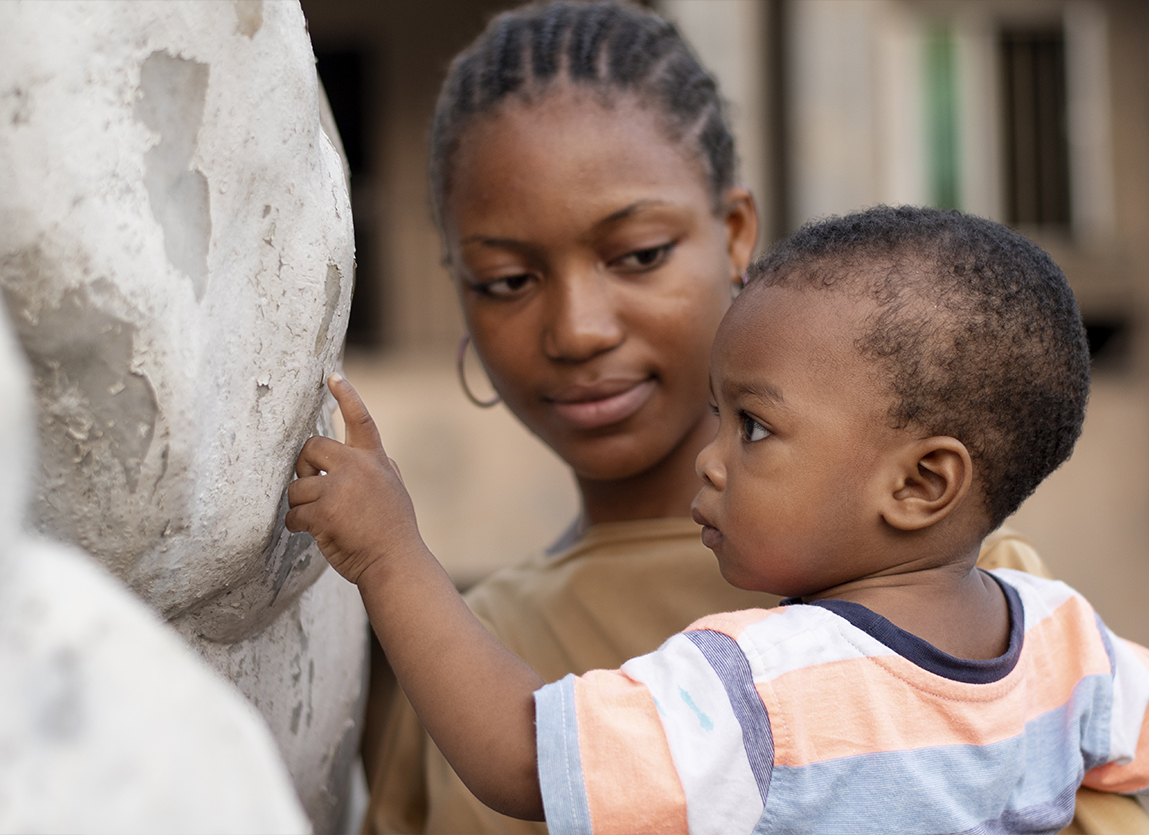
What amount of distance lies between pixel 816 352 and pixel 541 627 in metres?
0.54

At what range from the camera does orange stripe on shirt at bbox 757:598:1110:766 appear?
2.55 feet

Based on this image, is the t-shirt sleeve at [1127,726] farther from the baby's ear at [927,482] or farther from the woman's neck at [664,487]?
the woman's neck at [664,487]

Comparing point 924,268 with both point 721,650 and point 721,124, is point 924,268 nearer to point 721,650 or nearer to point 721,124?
point 721,650

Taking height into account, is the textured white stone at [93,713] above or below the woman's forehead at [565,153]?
below

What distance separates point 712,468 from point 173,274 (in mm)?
438

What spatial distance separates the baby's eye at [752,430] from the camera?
2.94 feet

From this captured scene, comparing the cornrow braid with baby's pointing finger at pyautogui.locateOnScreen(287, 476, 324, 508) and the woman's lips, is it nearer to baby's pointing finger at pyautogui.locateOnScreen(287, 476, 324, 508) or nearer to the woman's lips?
the woman's lips

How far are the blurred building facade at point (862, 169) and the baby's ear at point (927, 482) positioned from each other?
3.53 metres

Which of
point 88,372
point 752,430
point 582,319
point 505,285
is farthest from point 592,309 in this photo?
point 88,372

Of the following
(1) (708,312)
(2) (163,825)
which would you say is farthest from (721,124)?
(2) (163,825)

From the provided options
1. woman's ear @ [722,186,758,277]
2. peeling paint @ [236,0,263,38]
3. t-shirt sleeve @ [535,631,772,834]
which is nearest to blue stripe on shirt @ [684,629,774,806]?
t-shirt sleeve @ [535,631,772,834]

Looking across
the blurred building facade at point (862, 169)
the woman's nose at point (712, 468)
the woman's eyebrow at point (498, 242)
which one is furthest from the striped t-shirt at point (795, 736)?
the blurred building facade at point (862, 169)

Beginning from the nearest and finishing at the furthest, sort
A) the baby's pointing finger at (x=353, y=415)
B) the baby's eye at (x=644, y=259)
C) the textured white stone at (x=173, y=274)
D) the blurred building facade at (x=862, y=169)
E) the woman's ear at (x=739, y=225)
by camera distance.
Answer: the textured white stone at (x=173, y=274) < the baby's pointing finger at (x=353, y=415) < the baby's eye at (x=644, y=259) < the woman's ear at (x=739, y=225) < the blurred building facade at (x=862, y=169)

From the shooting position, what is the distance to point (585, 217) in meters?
1.26
